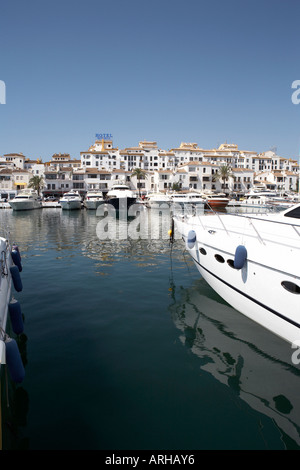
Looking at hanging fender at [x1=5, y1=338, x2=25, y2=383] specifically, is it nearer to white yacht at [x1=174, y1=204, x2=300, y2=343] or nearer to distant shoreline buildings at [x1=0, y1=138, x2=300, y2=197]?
white yacht at [x1=174, y1=204, x2=300, y2=343]

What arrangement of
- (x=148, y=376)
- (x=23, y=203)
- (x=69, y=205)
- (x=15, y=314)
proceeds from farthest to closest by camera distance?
(x=69, y=205) < (x=23, y=203) < (x=15, y=314) < (x=148, y=376)

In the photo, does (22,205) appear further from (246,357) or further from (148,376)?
(246,357)

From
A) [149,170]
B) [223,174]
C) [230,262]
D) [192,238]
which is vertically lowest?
[230,262]

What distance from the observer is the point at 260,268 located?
593 centimetres

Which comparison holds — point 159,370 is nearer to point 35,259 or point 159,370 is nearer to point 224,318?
point 224,318

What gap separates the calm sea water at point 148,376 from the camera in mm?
3971

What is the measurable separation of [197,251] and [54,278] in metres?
5.85

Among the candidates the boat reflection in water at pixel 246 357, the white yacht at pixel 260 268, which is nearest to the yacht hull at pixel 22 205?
the white yacht at pixel 260 268

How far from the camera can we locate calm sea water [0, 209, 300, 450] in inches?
156

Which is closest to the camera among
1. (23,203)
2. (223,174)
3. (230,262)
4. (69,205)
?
(230,262)

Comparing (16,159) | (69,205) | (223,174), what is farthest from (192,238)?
(16,159)

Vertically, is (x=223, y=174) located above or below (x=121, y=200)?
above

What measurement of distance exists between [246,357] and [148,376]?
80.6 inches

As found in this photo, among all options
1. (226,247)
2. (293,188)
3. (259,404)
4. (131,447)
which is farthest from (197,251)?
(293,188)
